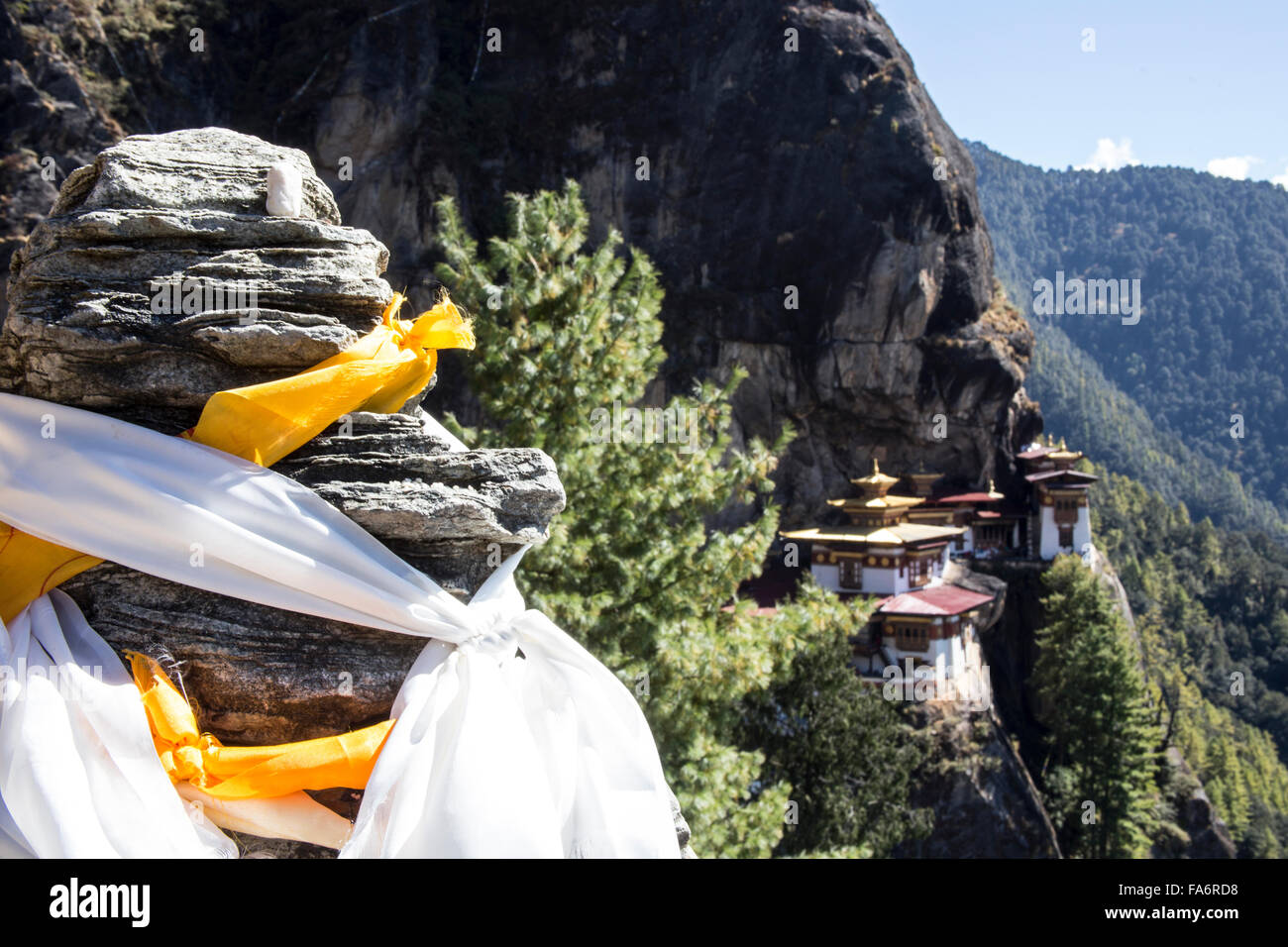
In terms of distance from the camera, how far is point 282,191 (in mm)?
3213

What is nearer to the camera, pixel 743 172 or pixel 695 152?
pixel 743 172

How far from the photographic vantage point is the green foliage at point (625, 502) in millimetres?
8391

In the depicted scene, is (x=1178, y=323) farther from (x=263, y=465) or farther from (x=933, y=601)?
(x=263, y=465)

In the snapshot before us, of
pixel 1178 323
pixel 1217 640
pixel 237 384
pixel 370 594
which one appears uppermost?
pixel 1178 323

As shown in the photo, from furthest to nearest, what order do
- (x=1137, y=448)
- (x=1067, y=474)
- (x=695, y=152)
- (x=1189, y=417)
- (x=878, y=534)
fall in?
(x=1189, y=417) < (x=1137, y=448) < (x=1067, y=474) < (x=695, y=152) < (x=878, y=534)

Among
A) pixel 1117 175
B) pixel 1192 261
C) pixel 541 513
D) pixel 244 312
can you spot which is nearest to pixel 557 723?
pixel 541 513

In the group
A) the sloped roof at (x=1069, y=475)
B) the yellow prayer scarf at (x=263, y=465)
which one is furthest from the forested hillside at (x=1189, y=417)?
the yellow prayer scarf at (x=263, y=465)

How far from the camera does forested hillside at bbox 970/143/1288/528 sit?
85000mm

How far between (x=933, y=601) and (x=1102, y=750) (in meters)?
6.59

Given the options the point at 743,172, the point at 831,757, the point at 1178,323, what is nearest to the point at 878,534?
the point at 831,757

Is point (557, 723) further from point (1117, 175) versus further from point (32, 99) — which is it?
point (1117, 175)

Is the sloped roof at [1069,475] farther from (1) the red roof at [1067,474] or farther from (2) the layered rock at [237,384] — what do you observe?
(2) the layered rock at [237,384]

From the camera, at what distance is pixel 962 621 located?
92.3ft

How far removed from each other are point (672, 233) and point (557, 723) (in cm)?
2926
